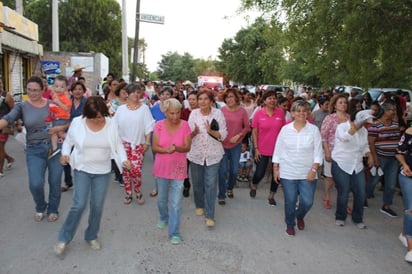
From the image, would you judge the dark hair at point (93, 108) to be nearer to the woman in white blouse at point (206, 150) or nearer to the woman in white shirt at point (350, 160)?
the woman in white blouse at point (206, 150)

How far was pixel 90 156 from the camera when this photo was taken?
389 centimetres

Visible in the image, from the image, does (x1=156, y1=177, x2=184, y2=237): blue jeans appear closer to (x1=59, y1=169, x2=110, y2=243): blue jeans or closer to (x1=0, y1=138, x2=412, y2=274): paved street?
(x1=0, y1=138, x2=412, y2=274): paved street

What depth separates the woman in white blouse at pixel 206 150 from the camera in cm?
493

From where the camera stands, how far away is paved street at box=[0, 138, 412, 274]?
3.88 meters

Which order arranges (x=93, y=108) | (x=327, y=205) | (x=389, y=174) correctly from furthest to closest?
(x=327, y=205) < (x=389, y=174) < (x=93, y=108)

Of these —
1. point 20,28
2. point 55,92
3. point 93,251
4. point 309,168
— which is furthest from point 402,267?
point 20,28

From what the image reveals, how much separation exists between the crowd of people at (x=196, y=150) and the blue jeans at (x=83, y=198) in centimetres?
1

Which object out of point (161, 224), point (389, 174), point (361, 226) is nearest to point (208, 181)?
point (161, 224)

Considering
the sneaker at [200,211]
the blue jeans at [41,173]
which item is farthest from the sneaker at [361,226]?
the blue jeans at [41,173]

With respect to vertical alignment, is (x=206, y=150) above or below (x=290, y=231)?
above

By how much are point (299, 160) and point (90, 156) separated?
2.42 metres

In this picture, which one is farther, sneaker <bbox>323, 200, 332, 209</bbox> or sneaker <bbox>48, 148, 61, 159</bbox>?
Answer: sneaker <bbox>323, 200, 332, 209</bbox>

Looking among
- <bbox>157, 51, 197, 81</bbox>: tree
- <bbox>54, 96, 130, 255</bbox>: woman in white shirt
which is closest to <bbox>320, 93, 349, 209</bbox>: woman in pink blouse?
<bbox>54, 96, 130, 255</bbox>: woman in white shirt

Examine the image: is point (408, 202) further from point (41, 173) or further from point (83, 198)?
point (41, 173)
